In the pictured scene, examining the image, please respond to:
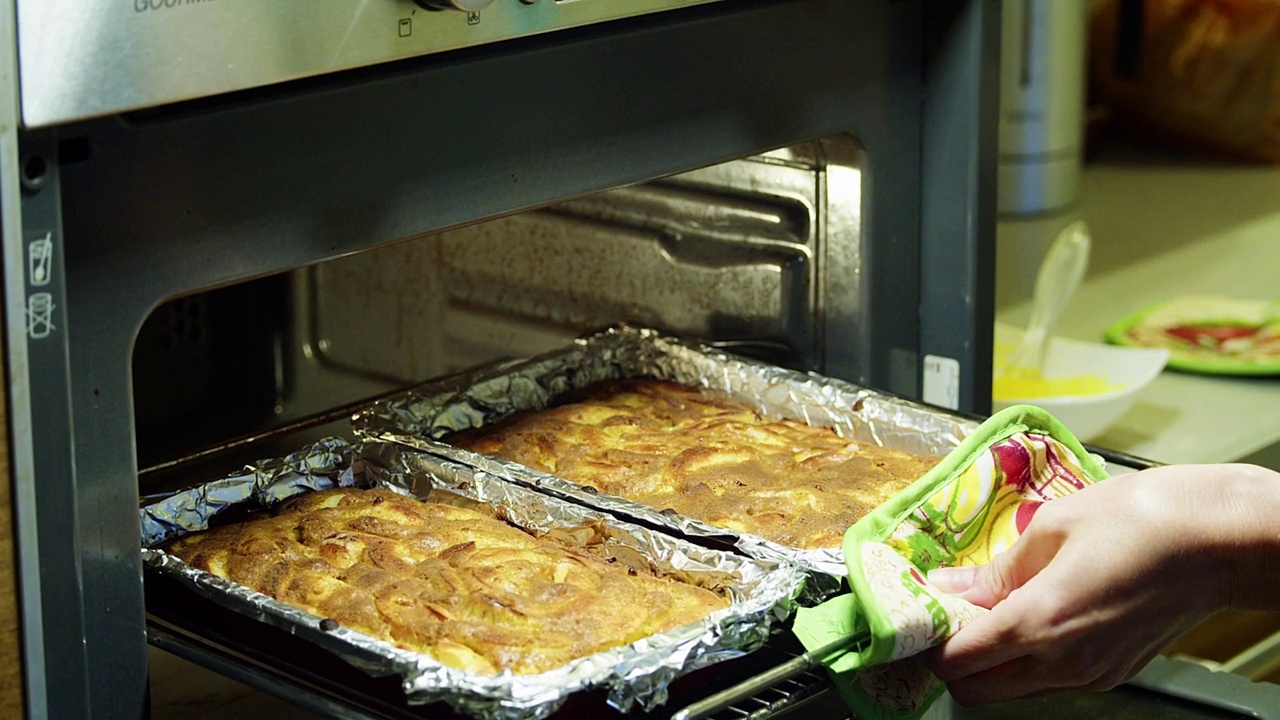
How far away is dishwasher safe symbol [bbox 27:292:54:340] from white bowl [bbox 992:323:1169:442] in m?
1.14

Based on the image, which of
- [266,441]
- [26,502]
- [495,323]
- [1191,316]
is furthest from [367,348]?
[1191,316]

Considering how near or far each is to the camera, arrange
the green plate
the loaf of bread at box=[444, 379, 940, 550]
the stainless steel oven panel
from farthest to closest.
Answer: the green plate → the loaf of bread at box=[444, 379, 940, 550] → the stainless steel oven panel

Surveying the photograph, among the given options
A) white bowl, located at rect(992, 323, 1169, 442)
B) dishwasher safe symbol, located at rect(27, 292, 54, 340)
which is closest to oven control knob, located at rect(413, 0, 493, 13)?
dishwasher safe symbol, located at rect(27, 292, 54, 340)

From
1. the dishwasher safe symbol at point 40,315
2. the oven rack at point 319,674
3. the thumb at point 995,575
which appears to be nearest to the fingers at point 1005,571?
the thumb at point 995,575

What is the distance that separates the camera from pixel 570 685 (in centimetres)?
83

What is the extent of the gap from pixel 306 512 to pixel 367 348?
1.83 feet

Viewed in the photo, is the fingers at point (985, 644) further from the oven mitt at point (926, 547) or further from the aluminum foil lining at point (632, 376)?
the aluminum foil lining at point (632, 376)

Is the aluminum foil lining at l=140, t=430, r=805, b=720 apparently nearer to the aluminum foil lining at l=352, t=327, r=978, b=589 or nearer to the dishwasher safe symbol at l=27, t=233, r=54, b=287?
the aluminum foil lining at l=352, t=327, r=978, b=589

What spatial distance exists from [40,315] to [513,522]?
0.47 m

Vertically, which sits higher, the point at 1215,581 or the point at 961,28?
the point at 961,28

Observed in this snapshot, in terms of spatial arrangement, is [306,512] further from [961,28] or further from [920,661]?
[961,28]

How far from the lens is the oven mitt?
34.8 inches

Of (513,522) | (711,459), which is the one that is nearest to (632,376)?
(711,459)

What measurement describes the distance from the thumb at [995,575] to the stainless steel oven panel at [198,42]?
0.45m
